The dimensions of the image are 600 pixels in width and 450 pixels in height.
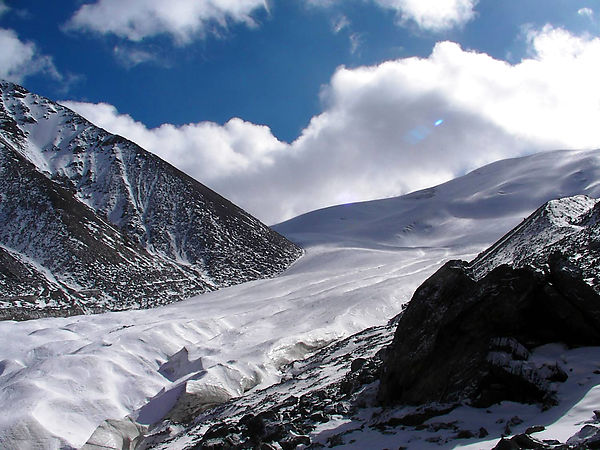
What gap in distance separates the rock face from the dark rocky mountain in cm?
4303

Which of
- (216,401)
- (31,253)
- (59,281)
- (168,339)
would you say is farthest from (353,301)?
(31,253)

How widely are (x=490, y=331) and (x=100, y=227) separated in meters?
65.7

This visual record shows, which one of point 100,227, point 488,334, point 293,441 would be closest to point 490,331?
point 488,334

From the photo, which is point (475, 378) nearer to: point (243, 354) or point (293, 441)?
point (293, 441)

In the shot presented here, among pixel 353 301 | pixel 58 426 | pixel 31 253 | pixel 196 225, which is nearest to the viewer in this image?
pixel 58 426

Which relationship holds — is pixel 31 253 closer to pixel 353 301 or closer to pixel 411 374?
pixel 353 301

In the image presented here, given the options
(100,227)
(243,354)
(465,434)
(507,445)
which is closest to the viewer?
(507,445)

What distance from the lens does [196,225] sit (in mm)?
81062

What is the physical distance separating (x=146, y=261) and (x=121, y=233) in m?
8.98

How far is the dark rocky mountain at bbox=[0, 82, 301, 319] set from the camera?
56375 millimetres

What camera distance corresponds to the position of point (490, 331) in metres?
12.8

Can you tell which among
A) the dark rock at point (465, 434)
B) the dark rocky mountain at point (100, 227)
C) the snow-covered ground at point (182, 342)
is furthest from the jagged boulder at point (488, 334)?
the dark rocky mountain at point (100, 227)

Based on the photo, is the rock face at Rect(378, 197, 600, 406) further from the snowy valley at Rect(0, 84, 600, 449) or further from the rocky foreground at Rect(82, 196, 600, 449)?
the snowy valley at Rect(0, 84, 600, 449)

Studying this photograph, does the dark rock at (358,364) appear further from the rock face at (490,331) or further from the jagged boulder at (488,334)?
the rock face at (490,331)
